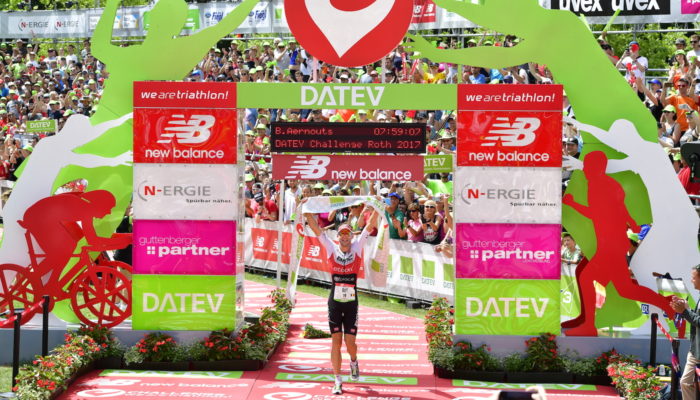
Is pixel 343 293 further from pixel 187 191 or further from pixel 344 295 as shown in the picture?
pixel 187 191

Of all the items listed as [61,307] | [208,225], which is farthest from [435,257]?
[61,307]

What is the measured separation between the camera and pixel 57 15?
35.7 m

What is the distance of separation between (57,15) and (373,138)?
2498cm

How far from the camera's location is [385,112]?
20891mm

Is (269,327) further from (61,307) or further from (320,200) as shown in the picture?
(61,307)

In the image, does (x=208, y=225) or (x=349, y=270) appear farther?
(x=208, y=225)

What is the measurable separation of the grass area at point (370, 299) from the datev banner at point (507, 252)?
4.35 metres

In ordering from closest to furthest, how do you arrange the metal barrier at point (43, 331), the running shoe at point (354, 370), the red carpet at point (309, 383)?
the metal barrier at point (43, 331)
the red carpet at point (309, 383)
the running shoe at point (354, 370)

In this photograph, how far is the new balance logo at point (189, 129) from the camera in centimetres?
1392

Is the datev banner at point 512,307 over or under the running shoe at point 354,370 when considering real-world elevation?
over

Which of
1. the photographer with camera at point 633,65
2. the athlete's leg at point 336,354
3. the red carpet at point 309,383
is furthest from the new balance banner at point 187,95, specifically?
the photographer with camera at point 633,65

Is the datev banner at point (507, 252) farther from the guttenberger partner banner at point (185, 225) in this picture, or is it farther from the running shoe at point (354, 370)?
the guttenberger partner banner at point (185, 225)

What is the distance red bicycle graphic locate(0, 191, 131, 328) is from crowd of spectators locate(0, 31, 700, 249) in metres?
2.06

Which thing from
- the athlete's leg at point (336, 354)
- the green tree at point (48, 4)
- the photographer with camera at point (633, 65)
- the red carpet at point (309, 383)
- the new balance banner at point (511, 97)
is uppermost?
the green tree at point (48, 4)
